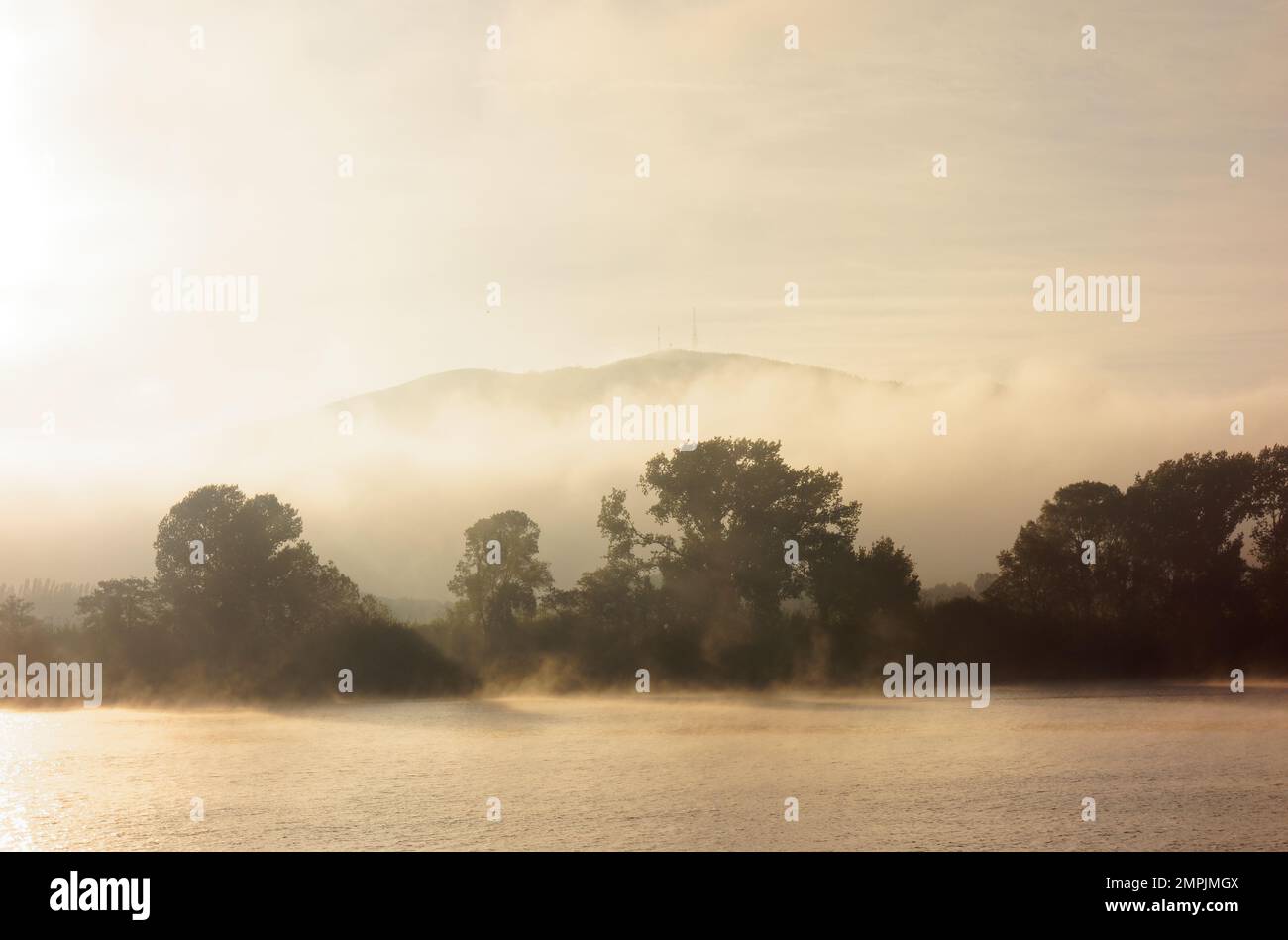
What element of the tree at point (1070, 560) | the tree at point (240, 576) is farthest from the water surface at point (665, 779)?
the tree at point (1070, 560)

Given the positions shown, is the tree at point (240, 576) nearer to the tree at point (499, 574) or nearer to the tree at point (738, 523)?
the tree at point (499, 574)

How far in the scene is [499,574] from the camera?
95625 mm

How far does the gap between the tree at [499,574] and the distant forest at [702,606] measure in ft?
0.50

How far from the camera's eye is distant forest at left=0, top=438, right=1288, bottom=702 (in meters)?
89.7

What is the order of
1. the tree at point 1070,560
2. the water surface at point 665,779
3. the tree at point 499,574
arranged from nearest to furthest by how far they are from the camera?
the water surface at point 665,779, the tree at point 499,574, the tree at point 1070,560

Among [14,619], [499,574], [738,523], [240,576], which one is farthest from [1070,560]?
[14,619]

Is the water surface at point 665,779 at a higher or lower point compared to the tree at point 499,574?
lower

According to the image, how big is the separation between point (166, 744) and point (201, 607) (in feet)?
92.5

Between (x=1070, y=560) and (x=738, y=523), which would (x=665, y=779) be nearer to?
(x=738, y=523)

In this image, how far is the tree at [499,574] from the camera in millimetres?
93625

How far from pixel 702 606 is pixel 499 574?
15112 mm

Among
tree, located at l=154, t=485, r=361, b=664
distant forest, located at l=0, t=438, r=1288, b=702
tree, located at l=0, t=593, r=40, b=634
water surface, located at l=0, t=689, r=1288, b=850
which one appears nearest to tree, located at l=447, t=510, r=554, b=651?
distant forest, located at l=0, t=438, r=1288, b=702
